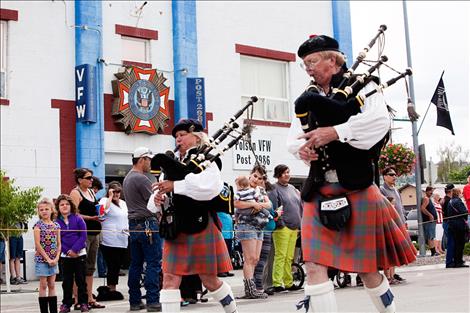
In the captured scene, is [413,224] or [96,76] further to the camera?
[413,224]

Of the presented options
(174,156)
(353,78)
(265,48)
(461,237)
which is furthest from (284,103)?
(353,78)

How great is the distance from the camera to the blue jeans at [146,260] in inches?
363

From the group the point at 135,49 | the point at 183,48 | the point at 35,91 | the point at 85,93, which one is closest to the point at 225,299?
the point at 85,93

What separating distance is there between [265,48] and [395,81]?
16621 mm

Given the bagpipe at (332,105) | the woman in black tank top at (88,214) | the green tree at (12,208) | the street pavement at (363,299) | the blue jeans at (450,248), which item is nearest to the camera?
the bagpipe at (332,105)

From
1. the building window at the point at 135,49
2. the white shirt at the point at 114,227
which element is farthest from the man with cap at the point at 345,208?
the building window at the point at 135,49

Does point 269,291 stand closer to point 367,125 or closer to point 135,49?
point 367,125

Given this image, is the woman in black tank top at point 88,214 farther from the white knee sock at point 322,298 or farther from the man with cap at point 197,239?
the white knee sock at point 322,298

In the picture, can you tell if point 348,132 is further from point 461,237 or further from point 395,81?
point 461,237

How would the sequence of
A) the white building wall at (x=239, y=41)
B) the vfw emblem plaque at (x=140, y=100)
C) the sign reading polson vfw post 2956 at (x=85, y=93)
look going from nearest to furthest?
the sign reading polson vfw post 2956 at (x=85, y=93)
the vfw emblem plaque at (x=140, y=100)
the white building wall at (x=239, y=41)

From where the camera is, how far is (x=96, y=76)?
17.5m

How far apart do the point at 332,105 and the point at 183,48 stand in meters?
15.3

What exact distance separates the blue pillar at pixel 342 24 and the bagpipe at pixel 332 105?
61.3ft

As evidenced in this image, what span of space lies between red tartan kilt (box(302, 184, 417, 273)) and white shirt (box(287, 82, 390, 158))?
335mm
